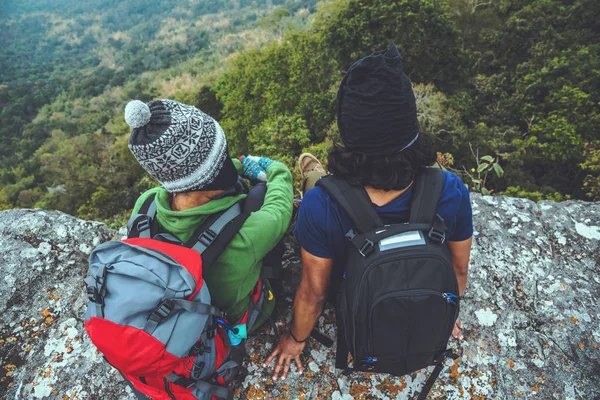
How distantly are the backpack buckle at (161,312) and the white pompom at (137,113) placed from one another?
0.68m

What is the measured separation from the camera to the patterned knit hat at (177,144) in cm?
124

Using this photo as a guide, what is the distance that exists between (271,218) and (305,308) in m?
0.51

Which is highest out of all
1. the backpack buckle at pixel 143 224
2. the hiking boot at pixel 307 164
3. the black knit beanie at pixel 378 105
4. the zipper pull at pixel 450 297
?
the black knit beanie at pixel 378 105

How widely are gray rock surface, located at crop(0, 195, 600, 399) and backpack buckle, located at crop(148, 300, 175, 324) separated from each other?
2.92 ft

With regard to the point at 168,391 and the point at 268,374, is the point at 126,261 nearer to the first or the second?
the point at 168,391

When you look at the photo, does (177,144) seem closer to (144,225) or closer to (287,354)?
(144,225)

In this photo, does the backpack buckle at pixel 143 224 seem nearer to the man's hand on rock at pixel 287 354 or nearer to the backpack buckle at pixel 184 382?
the backpack buckle at pixel 184 382

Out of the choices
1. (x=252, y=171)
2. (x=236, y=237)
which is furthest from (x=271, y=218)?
(x=252, y=171)

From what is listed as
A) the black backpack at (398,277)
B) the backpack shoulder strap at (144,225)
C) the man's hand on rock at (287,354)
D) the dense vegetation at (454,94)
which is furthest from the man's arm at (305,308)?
the dense vegetation at (454,94)

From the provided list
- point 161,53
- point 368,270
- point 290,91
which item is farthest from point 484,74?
point 161,53

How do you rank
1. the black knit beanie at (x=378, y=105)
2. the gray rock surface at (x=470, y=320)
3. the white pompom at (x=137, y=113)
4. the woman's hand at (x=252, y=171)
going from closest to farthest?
the black knit beanie at (x=378, y=105) < the white pompom at (x=137, y=113) < the gray rock surface at (x=470, y=320) < the woman's hand at (x=252, y=171)

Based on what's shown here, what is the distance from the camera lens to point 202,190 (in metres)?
1.45

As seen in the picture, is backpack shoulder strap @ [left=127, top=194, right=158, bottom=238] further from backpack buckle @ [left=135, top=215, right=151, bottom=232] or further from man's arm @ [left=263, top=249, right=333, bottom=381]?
man's arm @ [left=263, top=249, right=333, bottom=381]

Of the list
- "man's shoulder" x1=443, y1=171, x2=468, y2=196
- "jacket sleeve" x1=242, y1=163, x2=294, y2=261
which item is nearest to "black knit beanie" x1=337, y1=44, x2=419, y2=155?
"man's shoulder" x1=443, y1=171, x2=468, y2=196
